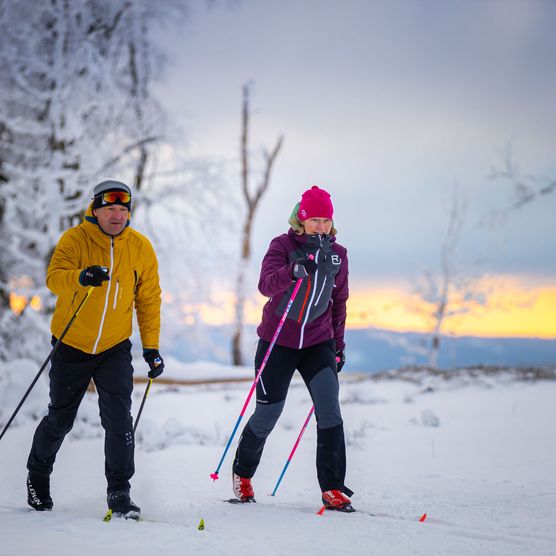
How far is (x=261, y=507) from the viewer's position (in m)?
3.78

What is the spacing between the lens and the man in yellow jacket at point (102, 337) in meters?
3.76

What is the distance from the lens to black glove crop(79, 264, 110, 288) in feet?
11.1

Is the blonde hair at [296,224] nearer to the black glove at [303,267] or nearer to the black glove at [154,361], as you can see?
the black glove at [303,267]

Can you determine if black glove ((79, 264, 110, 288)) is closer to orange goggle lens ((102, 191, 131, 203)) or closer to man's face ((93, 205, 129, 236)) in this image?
man's face ((93, 205, 129, 236))

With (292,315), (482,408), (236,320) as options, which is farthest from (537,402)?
(236,320)

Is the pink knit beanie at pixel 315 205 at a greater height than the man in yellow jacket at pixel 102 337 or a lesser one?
greater

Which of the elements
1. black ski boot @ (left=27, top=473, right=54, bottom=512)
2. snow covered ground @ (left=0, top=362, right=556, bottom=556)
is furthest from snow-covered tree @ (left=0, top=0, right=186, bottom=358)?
black ski boot @ (left=27, top=473, right=54, bottom=512)

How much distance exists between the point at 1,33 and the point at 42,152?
212cm

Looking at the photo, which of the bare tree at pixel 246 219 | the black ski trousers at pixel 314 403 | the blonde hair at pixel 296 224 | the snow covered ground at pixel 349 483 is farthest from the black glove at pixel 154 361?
the bare tree at pixel 246 219

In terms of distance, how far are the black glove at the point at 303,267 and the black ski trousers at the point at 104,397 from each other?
1.25 m

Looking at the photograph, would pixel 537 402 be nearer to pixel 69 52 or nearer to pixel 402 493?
pixel 402 493

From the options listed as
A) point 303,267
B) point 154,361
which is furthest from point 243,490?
point 303,267

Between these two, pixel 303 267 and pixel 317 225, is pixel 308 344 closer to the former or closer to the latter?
pixel 303 267

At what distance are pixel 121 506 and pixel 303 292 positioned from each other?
1.71m
